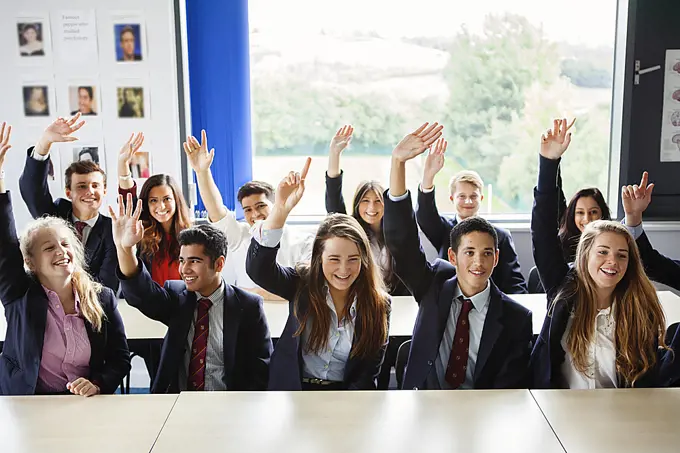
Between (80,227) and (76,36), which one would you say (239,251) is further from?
(76,36)

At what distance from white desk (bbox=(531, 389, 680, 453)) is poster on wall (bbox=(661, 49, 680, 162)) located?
3046mm

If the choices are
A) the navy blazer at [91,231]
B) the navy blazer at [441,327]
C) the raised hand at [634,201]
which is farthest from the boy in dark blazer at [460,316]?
the navy blazer at [91,231]

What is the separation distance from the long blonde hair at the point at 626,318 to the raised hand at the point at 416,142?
0.67 meters

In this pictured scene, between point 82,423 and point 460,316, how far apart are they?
1270 mm

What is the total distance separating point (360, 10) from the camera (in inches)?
181

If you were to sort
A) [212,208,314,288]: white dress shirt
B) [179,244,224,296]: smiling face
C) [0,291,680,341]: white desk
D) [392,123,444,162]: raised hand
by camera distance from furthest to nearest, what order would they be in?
[212,208,314,288]: white dress shirt
[0,291,680,341]: white desk
[179,244,224,296]: smiling face
[392,123,444,162]: raised hand

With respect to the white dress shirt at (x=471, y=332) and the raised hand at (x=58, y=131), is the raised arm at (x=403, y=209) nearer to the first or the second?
the white dress shirt at (x=471, y=332)

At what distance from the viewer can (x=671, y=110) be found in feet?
15.0

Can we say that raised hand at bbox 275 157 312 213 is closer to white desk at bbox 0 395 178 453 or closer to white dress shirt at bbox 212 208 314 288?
white desk at bbox 0 395 178 453

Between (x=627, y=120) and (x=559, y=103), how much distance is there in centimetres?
46

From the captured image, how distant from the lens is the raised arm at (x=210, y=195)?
337 cm

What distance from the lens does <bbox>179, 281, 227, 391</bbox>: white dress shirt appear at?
2443 mm

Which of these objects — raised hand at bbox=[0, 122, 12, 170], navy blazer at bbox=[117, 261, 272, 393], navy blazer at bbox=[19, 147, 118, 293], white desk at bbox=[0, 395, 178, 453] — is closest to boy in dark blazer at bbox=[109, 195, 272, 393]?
navy blazer at bbox=[117, 261, 272, 393]

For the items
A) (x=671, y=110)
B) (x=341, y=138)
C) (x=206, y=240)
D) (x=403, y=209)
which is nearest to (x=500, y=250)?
(x=341, y=138)
